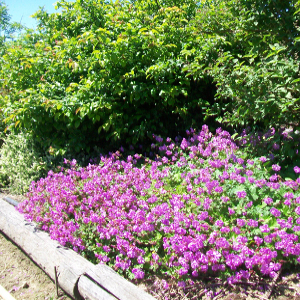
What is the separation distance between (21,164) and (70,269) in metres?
3.41

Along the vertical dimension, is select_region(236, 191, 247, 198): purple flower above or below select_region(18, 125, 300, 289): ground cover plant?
above

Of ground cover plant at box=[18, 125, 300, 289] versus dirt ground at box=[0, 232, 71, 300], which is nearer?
ground cover plant at box=[18, 125, 300, 289]

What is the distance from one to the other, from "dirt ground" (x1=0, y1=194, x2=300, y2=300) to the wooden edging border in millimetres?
135

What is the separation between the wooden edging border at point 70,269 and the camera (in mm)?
2574

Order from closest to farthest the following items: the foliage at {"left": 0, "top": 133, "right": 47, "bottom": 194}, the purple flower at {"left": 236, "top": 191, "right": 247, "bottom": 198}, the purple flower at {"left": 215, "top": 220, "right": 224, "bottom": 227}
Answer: the purple flower at {"left": 215, "top": 220, "right": 224, "bottom": 227} < the purple flower at {"left": 236, "top": 191, "right": 247, "bottom": 198} < the foliage at {"left": 0, "top": 133, "right": 47, "bottom": 194}

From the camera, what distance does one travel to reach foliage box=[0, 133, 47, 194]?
5.52 meters

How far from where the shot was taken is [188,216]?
2.92m

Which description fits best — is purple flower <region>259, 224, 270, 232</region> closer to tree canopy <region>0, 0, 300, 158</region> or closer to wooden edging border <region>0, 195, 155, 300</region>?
wooden edging border <region>0, 195, 155, 300</region>

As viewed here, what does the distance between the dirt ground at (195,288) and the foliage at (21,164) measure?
7.61 ft

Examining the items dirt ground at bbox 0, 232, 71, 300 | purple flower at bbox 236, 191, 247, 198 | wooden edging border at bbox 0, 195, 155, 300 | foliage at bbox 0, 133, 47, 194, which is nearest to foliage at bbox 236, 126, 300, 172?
purple flower at bbox 236, 191, 247, 198

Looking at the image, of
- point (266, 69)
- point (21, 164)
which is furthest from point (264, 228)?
point (21, 164)

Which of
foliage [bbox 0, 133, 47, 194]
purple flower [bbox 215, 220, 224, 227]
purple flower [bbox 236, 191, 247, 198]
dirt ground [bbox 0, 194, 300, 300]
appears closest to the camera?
dirt ground [bbox 0, 194, 300, 300]

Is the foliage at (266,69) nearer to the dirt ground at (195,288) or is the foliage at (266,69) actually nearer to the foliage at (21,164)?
the dirt ground at (195,288)

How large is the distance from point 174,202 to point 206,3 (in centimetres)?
482
